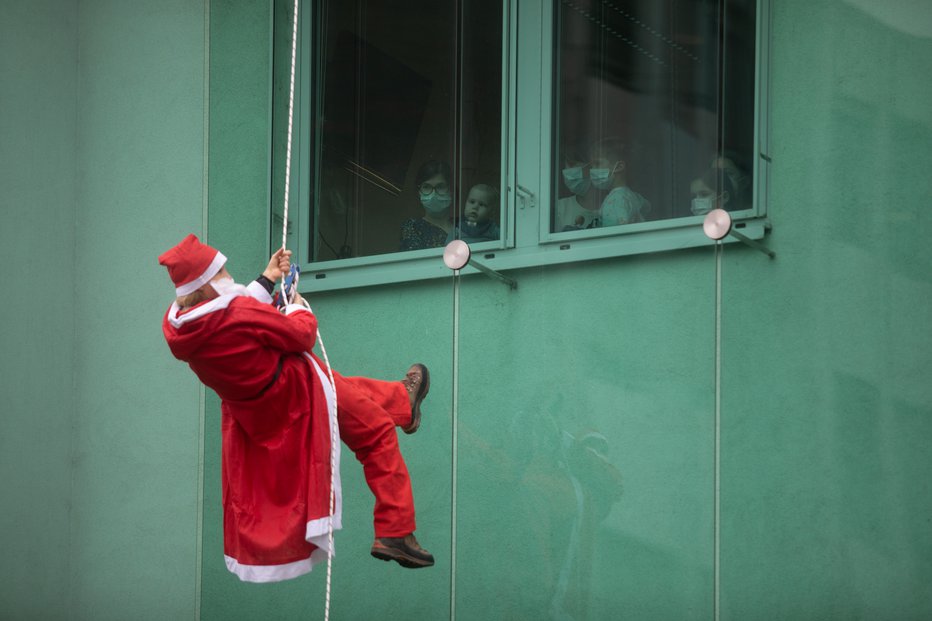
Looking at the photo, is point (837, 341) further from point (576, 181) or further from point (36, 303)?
point (36, 303)

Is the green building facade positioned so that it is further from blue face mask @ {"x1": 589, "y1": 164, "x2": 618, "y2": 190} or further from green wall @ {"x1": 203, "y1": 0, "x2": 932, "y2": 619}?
blue face mask @ {"x1": 589, "y1": 164, "x2": 618, "y2": 190}

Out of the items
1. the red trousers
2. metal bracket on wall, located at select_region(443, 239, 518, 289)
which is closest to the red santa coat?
the red trousers

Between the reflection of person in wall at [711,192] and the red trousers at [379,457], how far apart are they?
120 centimetres

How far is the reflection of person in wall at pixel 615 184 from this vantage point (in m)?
4.06

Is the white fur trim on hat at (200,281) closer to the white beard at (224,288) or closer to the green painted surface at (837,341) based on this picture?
the white beard at (224,288)

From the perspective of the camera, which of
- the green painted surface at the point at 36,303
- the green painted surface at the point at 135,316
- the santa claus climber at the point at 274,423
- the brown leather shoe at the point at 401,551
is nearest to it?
the santa claus climber at the point at 274,423

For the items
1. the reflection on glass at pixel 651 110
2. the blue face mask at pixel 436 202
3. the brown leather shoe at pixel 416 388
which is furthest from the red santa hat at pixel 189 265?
the reflection on glass at pixel 651 110

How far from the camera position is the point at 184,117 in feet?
18.9

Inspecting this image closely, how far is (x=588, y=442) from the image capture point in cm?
405

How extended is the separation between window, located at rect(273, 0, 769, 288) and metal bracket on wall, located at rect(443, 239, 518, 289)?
0.04 meters

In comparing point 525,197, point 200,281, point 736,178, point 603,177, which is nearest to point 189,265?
point 200,281

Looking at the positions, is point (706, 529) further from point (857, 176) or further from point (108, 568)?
point (108, 568)

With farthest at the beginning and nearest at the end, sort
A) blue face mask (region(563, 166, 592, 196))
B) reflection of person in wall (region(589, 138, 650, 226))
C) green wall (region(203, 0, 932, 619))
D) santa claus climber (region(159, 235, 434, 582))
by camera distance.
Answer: blue face mask (region(563, 166, 592, 196)) → reflection of person in wall (region(589, 138, 650, 226)) → green wall (region(203, 0, 932, 619)) → santa claus climber (region(159, 235, 434, 582))

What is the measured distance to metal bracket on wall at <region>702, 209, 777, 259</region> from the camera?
12.8 feet
